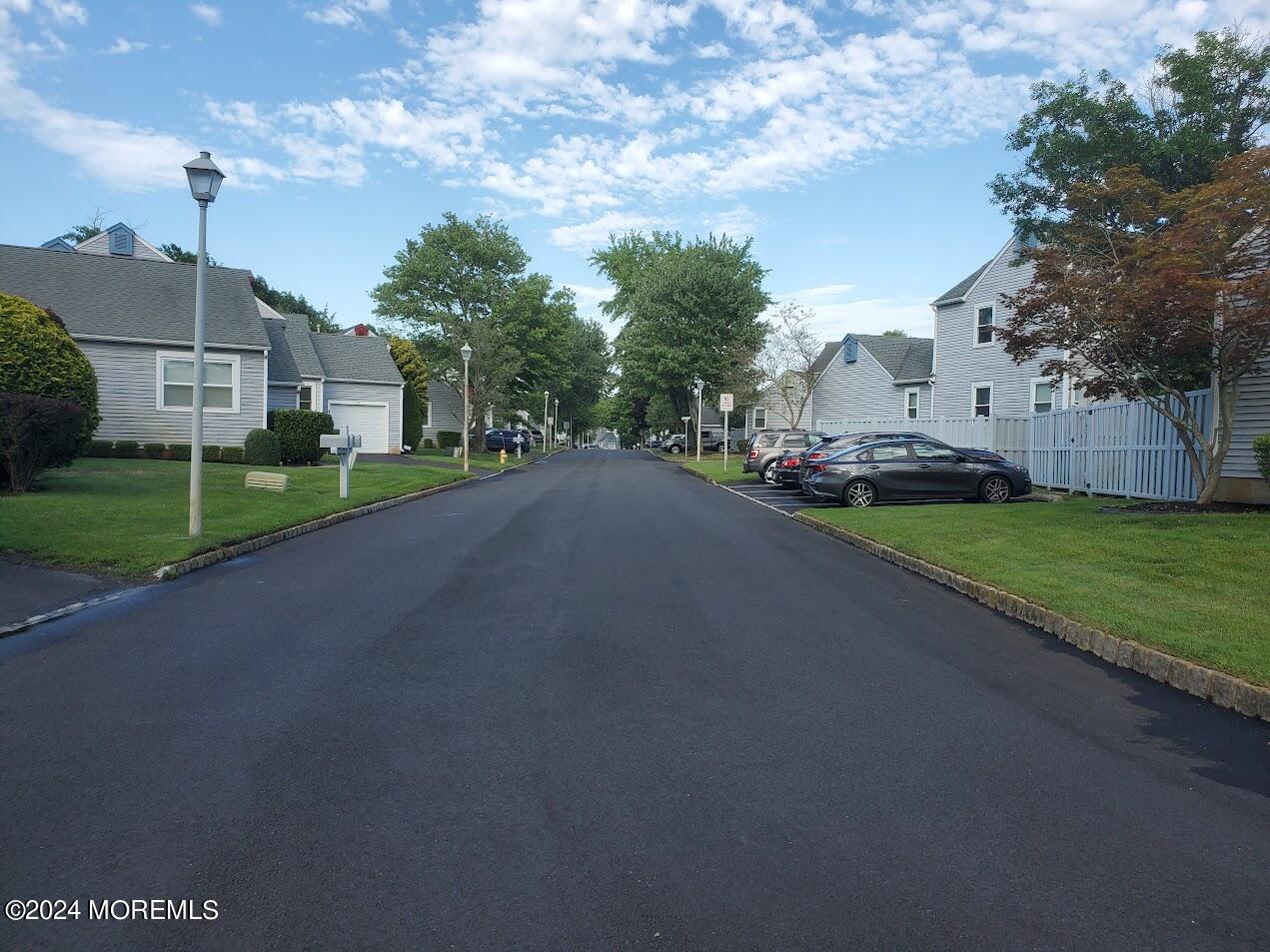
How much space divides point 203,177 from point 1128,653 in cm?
1203

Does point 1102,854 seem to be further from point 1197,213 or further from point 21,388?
point 21,388

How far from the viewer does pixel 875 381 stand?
4341cm

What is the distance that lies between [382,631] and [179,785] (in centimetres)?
322

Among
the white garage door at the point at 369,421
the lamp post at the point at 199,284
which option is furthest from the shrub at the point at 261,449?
the white garage door at the point at 369,421

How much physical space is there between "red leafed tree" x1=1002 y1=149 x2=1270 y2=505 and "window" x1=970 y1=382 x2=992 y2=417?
17167 mm

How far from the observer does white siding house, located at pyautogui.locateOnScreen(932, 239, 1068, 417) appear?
101 ft

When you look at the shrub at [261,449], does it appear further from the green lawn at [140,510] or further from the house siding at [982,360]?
the house siding at [982,360]

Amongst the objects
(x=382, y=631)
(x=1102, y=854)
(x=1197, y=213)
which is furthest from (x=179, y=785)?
(x=1197, y=213)

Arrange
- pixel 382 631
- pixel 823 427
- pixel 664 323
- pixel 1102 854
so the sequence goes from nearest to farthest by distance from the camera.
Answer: pixel 1102 854 < pixel 382 631 < pixel 823 427 < pixel 664 323

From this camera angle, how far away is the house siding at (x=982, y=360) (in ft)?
102

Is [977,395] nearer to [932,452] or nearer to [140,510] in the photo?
[932,452]

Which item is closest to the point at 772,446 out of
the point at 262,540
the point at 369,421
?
the point at 262,540

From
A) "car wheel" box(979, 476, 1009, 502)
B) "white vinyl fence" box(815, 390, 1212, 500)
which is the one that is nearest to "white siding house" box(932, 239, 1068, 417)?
"white vinyl fence" box(815, 390, 1212, 500)

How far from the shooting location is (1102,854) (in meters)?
3.77
